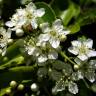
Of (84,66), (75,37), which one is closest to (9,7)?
(75,37)

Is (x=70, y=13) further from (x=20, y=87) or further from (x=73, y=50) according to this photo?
→ (x=20, y=87)

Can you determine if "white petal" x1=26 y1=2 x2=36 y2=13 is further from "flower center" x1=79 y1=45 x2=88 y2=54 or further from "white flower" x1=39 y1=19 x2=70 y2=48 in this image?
"flower center" x1=79 y1=45 x2=88 y2=54

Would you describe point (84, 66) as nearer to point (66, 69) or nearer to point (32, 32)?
point (66, 69)

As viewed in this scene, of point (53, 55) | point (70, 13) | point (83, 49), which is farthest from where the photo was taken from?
point (70, 13)

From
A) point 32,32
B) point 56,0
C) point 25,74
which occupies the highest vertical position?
point 56,0

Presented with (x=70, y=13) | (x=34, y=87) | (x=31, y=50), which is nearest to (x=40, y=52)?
(x=31, y=50)

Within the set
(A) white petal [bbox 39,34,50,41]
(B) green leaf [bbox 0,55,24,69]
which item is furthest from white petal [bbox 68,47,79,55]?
(B) green leaf [bbox 0,55,24,69]

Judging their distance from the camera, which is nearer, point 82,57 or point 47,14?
point 82,57
